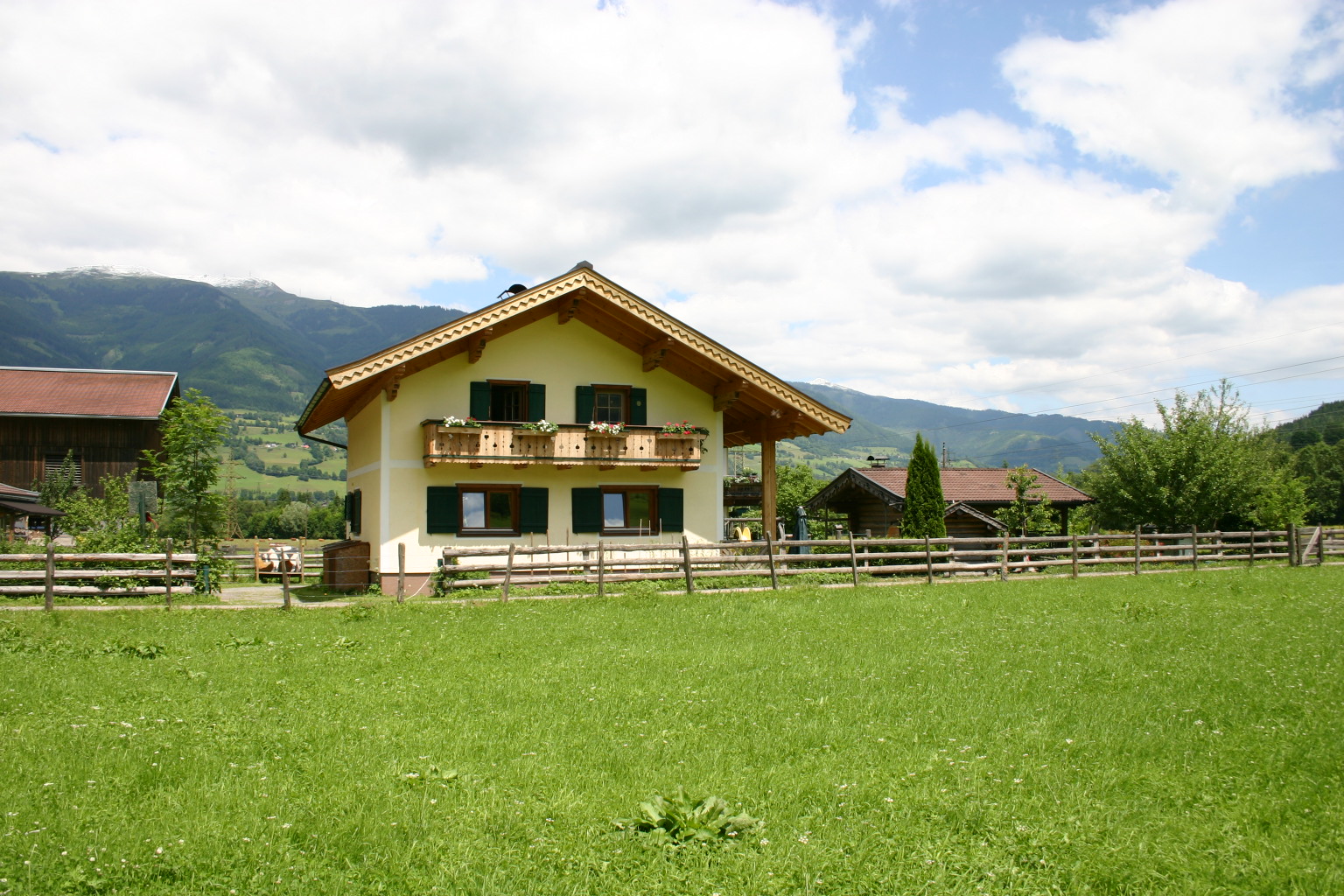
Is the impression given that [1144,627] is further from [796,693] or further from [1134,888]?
[1134,888]

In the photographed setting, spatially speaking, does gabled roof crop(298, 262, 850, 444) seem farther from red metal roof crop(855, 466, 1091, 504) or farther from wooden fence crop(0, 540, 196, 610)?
red metal roof crop(855, 466, 1091, 504)

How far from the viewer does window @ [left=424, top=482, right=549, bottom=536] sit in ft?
→ 71.6

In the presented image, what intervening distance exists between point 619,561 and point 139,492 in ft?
37.1

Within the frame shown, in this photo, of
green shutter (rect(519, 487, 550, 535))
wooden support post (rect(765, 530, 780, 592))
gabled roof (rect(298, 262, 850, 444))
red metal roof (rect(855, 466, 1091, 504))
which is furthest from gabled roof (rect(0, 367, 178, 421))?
wooden support post (rect(765, 530, 780, 592))

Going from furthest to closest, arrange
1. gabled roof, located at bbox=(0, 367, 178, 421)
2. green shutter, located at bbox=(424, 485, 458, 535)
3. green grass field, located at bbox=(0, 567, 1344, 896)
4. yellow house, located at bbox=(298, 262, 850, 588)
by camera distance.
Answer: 1. gabled roof, located at bbox=(0, 367, 178, 421)
2. green shutter, located at bbox=(424, 485, 458, 535)
3. yellow house, located at bbox=(298, 262, 850, 588)
4. green grass field, located at bbox=(0, 567, 1344, 896)

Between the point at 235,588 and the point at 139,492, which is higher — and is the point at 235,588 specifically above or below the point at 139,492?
below

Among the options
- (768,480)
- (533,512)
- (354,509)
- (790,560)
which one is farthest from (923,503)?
(354,509)

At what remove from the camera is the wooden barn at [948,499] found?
109 feet

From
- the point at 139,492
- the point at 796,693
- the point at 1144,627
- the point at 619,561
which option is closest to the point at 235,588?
the point at 139,492

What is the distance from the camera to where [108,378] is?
44.2m

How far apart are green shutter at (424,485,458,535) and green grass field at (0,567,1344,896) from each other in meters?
9.12

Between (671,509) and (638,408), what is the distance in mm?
2890

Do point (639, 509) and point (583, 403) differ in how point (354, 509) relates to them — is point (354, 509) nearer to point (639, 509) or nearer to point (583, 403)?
point (583, 403)

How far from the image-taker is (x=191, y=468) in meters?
21.4
